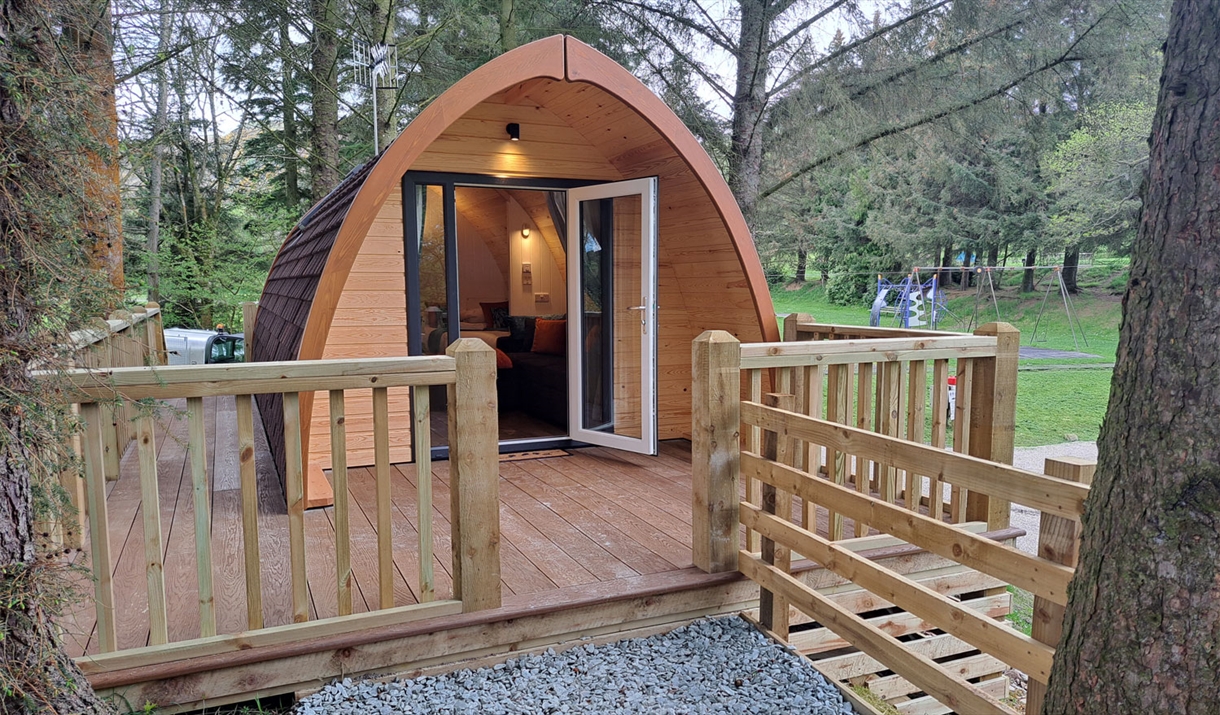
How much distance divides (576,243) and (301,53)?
8167 mm

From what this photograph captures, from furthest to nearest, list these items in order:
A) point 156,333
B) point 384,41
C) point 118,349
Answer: point 384,41 < point 156,333 < point 118,349

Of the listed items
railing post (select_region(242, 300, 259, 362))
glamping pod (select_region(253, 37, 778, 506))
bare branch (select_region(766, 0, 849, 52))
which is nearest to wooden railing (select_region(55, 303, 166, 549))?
glamping pod (select_region(253, 37, 778, 506))

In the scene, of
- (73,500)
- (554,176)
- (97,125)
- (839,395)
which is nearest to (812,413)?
(839,395)

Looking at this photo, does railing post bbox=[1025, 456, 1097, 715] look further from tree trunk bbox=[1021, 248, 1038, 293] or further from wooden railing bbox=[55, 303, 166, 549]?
tree trunk bbox=[1021, 248, 1038, 293]

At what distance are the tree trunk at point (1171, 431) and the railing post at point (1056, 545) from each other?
0.90 feet

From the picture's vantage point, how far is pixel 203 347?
1048 cm

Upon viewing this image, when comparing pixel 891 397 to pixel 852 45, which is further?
pixel 852 45

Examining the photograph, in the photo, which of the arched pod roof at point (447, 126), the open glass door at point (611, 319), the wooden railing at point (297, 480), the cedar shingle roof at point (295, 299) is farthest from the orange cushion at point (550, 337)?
the wooden railing at point (297, 480)

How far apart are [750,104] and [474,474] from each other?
666 cm

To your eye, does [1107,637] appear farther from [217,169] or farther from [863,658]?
[217,169]

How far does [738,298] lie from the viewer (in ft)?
17.0

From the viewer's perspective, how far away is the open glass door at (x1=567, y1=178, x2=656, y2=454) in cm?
496

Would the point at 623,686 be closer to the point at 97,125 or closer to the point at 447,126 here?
the point at 97,125

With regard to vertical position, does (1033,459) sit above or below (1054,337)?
below
